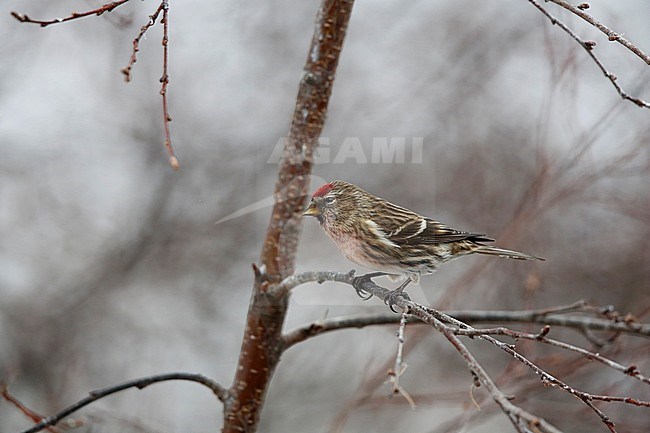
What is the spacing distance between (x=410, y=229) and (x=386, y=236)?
0.27ft

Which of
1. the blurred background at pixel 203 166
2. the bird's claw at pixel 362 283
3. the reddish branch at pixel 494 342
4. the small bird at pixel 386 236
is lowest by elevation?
the reddish branch at pixel 494 342

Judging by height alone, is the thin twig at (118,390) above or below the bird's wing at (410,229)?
below

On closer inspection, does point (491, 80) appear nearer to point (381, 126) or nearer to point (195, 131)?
point (381, 126)

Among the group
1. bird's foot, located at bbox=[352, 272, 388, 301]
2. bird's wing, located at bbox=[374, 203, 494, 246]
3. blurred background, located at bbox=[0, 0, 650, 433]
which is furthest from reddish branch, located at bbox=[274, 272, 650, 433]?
blurred background, located at bbox=[0, 0, 650, 433]

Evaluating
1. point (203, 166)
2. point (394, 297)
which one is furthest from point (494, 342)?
point (203, 166)

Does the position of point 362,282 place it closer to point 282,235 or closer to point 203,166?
point 282,235

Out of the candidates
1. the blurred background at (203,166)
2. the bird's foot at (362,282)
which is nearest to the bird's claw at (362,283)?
the bird's foot at (362,282)

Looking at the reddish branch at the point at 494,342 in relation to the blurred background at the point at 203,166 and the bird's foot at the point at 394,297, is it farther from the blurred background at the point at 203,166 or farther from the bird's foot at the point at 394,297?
the blurred background at the point at 203,166

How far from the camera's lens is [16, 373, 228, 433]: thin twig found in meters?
1.75

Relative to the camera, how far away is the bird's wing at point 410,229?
67.7 inches

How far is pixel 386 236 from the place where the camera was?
5.62ft

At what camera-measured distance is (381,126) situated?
11.9ft

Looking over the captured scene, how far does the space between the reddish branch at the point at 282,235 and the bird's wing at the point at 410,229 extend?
26cm

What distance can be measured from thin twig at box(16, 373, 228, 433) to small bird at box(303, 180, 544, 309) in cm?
58
